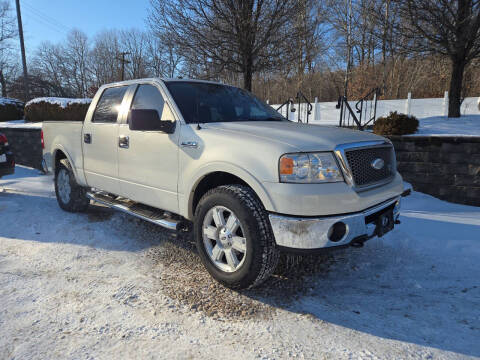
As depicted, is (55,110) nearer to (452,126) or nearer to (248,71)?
(248,71)

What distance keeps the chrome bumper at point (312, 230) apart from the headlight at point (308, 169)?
0.95 ft

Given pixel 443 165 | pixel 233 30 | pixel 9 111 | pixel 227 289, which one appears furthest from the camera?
pixel 9 111

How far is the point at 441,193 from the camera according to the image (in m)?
5.83

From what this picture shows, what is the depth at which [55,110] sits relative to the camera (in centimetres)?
1605

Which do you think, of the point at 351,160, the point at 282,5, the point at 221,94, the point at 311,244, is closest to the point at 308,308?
the point at 311,244

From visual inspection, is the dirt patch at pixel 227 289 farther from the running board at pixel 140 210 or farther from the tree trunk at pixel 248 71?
the tree trunk at pixel 248 71

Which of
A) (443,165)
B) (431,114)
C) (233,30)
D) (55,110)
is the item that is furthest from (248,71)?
(431,114)

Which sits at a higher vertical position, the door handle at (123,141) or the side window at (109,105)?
the side window at (109,105)

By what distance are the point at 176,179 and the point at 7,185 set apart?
594 cm

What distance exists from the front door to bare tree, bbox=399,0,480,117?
30.8ft

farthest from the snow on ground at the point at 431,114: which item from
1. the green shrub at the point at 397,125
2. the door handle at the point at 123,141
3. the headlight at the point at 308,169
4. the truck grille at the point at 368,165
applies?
the door handle at the point at 123,141

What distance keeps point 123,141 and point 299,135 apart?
7.01 ft

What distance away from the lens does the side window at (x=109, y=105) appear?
161 inches

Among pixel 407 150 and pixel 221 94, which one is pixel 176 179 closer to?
pixel 221 94
